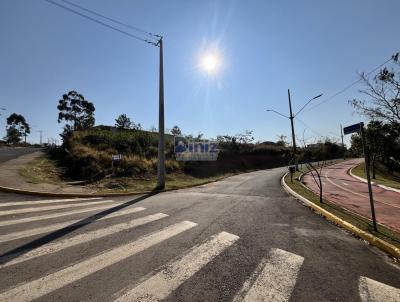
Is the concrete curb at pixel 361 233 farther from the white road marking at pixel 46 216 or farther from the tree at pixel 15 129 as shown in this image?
the tree at pixel 15 129

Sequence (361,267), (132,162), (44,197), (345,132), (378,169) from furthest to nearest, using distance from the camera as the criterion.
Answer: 1. (378,169)
2. (132,162)
3. (44,197)
4. (345,132)
5. (361,267)

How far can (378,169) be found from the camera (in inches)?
1674

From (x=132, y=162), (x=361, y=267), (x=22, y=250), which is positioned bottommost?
(x=361, y=267)

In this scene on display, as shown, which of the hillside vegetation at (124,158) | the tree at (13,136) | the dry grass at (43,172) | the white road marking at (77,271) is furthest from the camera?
the tree at (13,136)

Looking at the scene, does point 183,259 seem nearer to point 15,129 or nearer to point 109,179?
point 109,179

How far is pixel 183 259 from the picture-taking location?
5.13 metres

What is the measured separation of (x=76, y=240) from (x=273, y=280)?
4145 millimetres

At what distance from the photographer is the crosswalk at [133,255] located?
154 inches

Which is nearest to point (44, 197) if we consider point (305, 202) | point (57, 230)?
point (57, 230)

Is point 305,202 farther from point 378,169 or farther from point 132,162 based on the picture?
point 378,169

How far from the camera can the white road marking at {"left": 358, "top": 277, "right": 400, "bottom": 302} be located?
3.91 metres

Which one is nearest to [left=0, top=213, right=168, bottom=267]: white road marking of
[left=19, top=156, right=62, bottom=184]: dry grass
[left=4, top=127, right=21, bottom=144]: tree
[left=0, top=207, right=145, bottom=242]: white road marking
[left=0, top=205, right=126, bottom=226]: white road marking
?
[left=0, top=207, right=145, bottom=242]: white road marking

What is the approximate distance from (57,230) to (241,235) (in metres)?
4.39

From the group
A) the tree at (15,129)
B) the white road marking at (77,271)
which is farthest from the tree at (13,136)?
the white road marking at (77,271)
